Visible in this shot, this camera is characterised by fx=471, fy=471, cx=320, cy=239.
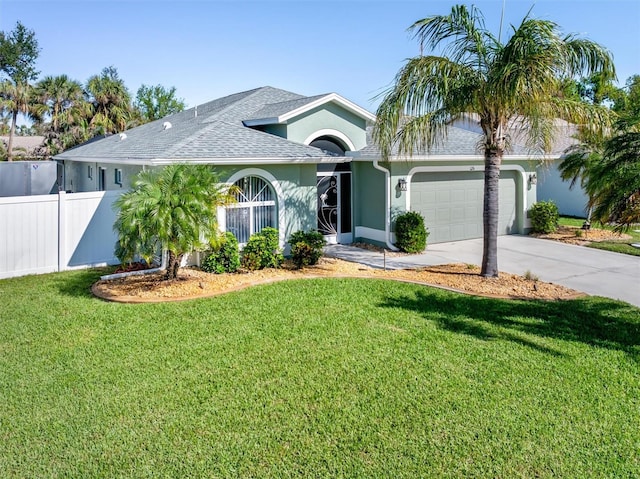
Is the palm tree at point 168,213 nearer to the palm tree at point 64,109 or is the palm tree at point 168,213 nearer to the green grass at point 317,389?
the green grass at point 317,389

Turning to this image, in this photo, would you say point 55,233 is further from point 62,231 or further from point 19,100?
point 19,100

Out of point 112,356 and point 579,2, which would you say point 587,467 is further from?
point 579,2

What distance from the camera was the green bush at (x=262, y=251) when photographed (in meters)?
13.2

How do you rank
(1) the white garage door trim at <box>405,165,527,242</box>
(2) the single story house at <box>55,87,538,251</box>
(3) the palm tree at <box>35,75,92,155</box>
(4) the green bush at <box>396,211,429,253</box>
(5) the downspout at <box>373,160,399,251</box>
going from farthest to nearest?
(3) the palm tree at <box>35,75,92,155</box> → (1) the white garage door trim at <box>405,165,527,242</box> → (5) the downspout at <box>373,160,399,251</box> → (4) the green bush at <box>396,211,429,253</box> → (2) the single story house at <box>55,87,538,251</box>

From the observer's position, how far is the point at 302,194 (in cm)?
1509

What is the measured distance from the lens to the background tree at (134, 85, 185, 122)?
59844 millimetres

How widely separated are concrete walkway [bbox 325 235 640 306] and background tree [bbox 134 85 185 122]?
50.2 meters

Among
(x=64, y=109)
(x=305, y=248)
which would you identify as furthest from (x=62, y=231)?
(x=64, y=109)

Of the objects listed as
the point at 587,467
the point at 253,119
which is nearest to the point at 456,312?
the point at 587,467

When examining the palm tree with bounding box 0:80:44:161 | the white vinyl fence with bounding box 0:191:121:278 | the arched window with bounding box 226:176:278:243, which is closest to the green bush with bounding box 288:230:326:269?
the arched window with bounding box 226:176:278:243

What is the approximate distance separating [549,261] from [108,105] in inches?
1393

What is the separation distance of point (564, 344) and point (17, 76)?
48.8 m

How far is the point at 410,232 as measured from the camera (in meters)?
15.9

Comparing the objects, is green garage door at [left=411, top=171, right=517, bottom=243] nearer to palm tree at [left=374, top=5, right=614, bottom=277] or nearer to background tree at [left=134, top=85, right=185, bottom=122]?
palm tree at [left=374, top=5, right=614, bottom=277]
